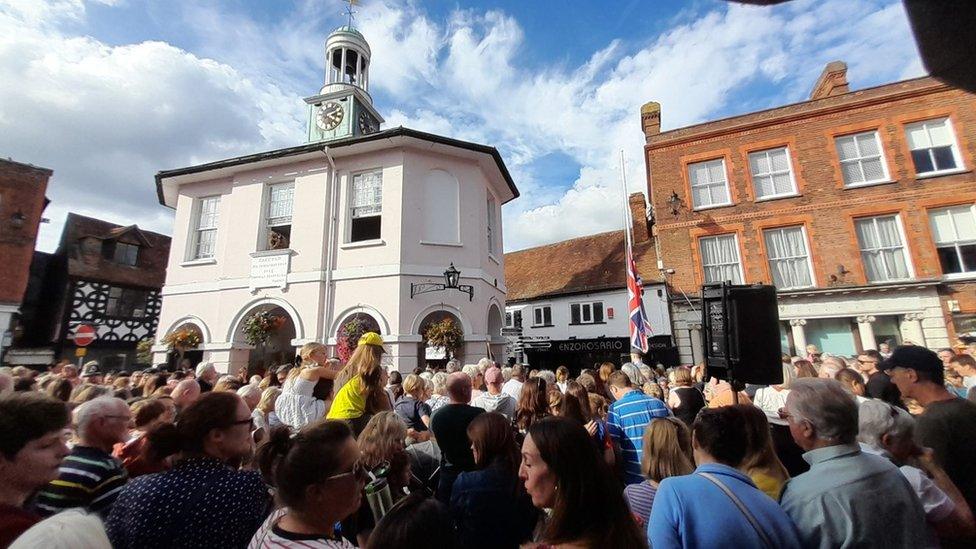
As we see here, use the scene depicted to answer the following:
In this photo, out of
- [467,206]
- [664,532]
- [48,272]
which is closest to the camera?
[664,532]

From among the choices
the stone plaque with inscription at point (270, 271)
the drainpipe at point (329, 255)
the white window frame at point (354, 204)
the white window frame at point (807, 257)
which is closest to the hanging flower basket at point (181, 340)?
the stone plaque with inscription at point (270, 271)

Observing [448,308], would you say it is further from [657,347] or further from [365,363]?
[657,347]

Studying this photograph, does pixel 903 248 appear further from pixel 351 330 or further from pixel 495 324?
pixel 351 330

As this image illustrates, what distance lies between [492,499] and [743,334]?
12.7 feet

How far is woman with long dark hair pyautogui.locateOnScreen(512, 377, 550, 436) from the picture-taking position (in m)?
4.11

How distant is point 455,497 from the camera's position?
8.64ft

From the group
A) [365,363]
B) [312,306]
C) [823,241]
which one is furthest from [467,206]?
[823,241]

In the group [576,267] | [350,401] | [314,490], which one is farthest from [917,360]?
[576,267]

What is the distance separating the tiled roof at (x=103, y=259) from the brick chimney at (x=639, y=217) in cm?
2559

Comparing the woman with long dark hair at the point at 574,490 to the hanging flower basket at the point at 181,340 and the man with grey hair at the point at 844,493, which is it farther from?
the hanging flower basket at the point at 181,340

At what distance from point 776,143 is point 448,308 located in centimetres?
1429

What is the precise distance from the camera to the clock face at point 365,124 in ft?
52.2

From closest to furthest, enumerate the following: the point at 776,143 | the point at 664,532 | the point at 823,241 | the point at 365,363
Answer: the point at 664,532 < the point at 365,363 < the point at 823,241 < the point at 776,143

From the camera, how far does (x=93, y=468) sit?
228cm
